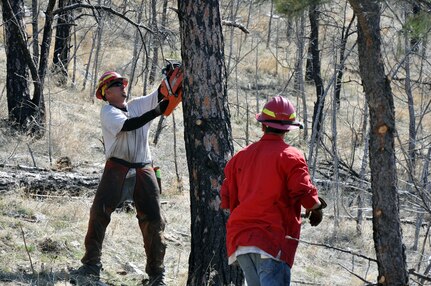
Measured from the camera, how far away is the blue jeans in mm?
5156

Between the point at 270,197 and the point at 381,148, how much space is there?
2.64 ft

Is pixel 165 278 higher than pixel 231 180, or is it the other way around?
pixel 231 180

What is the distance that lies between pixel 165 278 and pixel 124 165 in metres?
1.15

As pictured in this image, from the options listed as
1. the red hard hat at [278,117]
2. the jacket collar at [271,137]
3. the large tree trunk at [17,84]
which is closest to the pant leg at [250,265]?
the jacket collar at [271,137]

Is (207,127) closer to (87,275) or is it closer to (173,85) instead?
(173,85)

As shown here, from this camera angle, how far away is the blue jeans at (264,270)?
16.9 ft

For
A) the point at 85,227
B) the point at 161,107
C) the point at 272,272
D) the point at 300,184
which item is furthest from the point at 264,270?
the point at 85,227

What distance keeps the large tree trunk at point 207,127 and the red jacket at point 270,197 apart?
1.39 m

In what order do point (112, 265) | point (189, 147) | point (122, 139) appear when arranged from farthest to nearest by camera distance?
point (112, 265)
point (122, 139)
point (189, 147)

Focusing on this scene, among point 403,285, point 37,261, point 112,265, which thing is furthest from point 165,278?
point 403,285

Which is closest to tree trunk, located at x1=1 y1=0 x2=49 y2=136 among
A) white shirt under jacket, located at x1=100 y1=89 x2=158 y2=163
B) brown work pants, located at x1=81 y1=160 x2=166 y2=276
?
white shirt under jacket, located at x1=100 y1=89 x2=158 y2=163

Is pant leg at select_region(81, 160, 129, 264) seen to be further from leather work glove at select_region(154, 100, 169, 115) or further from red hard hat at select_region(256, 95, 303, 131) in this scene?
red hard hat at select_region(256, 95, 303, 131)

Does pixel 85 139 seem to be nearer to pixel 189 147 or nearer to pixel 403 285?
pixel 189 147

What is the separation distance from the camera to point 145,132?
764 cm
